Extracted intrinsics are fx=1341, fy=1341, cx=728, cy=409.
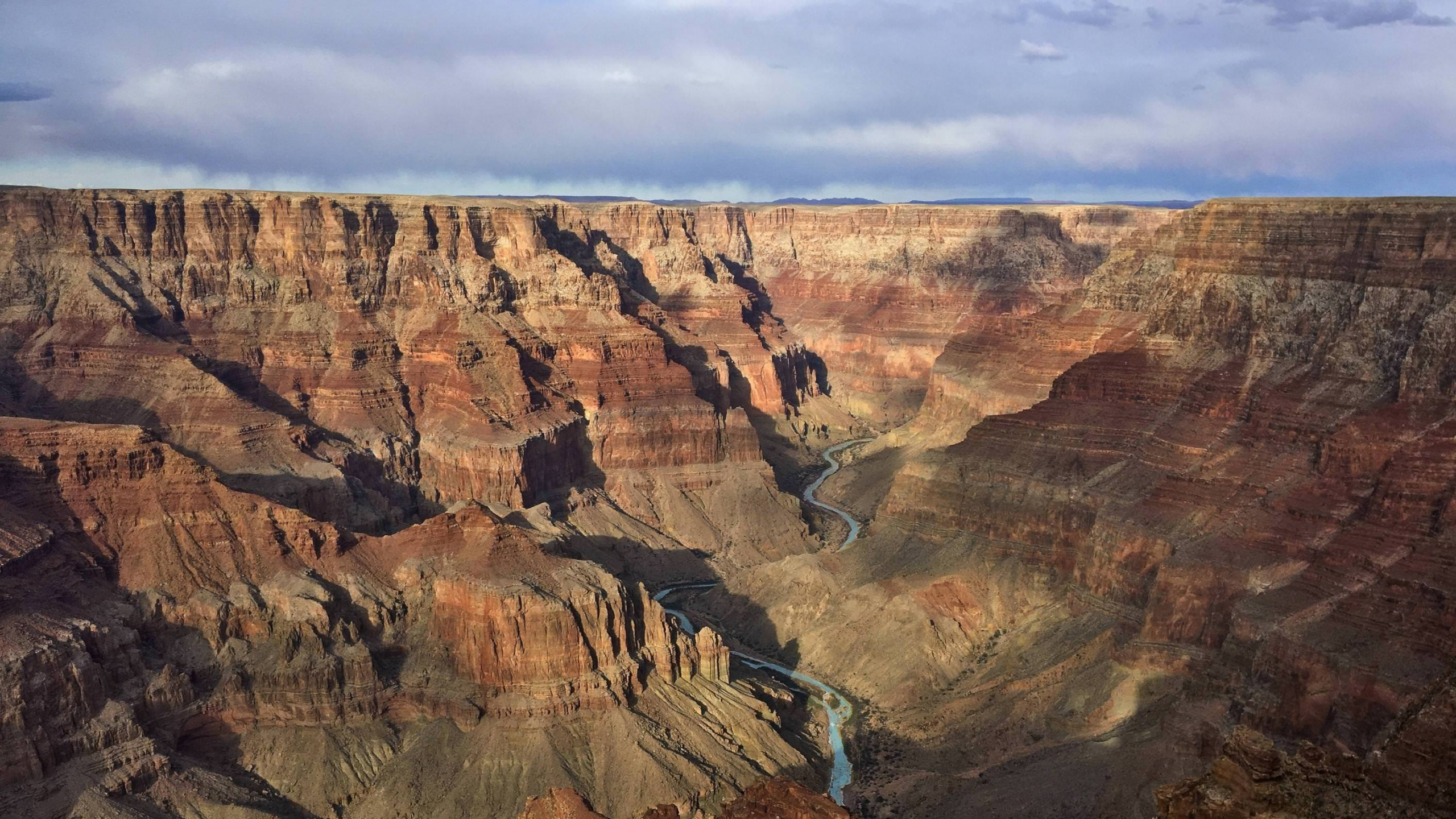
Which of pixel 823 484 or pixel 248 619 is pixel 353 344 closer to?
pixel 823 484

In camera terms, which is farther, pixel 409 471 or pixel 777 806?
pixel 409 471

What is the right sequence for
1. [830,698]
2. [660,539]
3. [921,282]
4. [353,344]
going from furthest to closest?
[921,282] → [353,344] → [660,539] → [830,698]

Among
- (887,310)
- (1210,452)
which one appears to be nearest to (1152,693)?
(1210,452)

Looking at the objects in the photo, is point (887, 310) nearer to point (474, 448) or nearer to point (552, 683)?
point (474, 448)

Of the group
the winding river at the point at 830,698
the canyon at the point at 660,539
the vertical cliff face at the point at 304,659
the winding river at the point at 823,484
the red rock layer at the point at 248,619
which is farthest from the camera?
the winding river at the point at 823,484

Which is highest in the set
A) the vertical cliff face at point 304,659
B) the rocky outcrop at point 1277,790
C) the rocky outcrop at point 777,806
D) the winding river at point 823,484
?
the rocky outcrop at point 1277,790

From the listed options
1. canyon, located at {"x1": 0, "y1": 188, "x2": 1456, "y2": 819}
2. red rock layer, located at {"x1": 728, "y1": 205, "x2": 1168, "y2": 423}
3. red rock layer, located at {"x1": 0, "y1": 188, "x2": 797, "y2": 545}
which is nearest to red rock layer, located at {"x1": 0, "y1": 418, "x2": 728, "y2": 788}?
canyon, located at {"x1": 0, "y1": 188, "x2": 1456, "y2": 819}

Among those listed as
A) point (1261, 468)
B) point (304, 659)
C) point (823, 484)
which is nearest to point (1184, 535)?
point (1261, 468)

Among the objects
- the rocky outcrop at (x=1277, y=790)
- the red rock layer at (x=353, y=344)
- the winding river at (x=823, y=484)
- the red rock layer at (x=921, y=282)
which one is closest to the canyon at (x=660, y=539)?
the rocky outcrop at (x=1277, y=790)

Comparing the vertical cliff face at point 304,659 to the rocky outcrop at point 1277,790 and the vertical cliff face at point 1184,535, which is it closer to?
the vertical cliff face at point 1184,535
